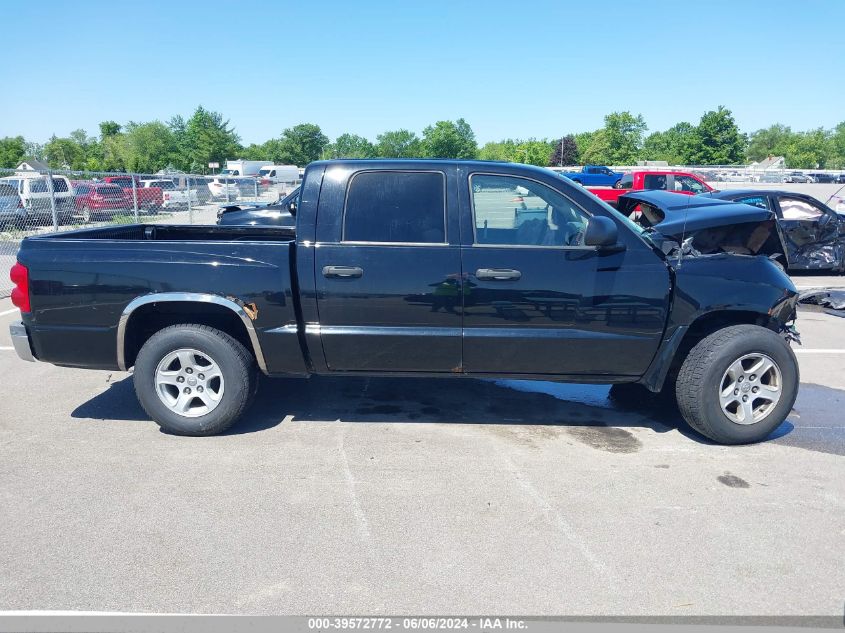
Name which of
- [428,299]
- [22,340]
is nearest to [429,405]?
[428,299]

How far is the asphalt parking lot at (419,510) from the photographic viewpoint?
3.06 metres

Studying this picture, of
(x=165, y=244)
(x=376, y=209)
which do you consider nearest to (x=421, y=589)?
(x=376, y=209)

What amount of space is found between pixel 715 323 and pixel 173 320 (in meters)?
4.04

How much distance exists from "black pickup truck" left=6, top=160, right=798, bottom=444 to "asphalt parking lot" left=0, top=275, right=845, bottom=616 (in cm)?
49

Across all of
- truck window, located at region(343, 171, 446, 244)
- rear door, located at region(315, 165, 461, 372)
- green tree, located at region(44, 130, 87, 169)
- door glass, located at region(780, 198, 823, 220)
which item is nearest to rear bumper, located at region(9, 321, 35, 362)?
rear door, located at region(315, 165, 461, 372)

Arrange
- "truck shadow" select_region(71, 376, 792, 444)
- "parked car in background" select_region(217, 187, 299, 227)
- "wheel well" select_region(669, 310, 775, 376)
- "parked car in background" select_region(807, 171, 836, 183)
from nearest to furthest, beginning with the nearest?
1. "wheel well" select_region(669, 310, 775, 376)
2. "truck shadow" select_region(71, 376, 792, 444)
3. "parked car in background" select_region(217, 187, 299, 227)
4. "parked car in background" select_region(807, 171, 836, 183)

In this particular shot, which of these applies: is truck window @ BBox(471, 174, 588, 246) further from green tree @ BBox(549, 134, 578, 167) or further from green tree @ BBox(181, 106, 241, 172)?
green tree @ BBox(549, 134, 578, 167)

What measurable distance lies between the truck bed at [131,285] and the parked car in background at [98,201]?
521 inches

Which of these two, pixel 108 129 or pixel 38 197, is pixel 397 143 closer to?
pixel 108 129

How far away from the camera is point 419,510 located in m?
3.83

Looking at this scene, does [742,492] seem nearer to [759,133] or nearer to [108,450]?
[108,450]

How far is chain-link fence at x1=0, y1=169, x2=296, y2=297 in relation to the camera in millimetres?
14195

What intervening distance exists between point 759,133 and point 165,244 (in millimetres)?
144935

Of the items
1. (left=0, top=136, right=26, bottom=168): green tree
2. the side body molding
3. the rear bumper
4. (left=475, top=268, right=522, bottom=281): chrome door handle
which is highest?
(left=0, top=136, right=26, bottom=168): green tree
